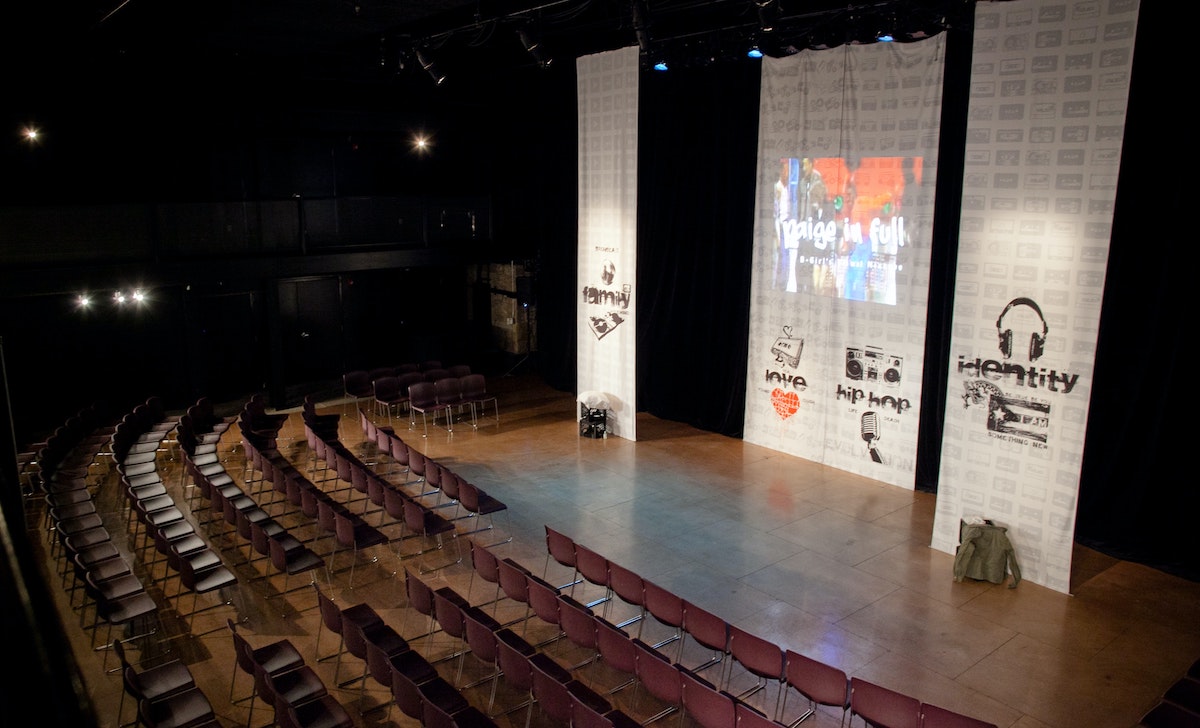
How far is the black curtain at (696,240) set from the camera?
1320cm

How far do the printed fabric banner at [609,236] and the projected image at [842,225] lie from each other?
89.7 inches

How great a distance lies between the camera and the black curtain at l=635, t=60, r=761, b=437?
13203 mm

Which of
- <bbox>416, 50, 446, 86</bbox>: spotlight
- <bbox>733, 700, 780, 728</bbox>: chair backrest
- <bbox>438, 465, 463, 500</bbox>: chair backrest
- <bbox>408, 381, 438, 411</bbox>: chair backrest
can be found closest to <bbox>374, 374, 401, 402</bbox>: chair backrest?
<bbox>408, 381, 438, 411</bbox>: chair backrest

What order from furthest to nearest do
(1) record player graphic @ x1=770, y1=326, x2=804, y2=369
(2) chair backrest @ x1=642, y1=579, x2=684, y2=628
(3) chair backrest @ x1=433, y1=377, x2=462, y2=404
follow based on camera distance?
(3) chair backrest @ x1=433, y1=377, x2=462, y2=404 → (1) record player graphic @ x1=770, y1=326, x2=804, y2=369 → (2) chair backrest @ x1=642, y1=579, x2=684, y2=628

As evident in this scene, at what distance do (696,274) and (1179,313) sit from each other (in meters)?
6.83

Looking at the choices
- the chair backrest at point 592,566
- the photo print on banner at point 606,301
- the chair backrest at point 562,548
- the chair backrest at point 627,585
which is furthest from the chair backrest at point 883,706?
the photo print on banner at point 606,301

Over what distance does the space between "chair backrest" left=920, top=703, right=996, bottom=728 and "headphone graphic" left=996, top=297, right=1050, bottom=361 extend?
4.37 m

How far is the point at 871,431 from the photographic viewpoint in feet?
38.9

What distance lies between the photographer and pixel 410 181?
1756 centimetres

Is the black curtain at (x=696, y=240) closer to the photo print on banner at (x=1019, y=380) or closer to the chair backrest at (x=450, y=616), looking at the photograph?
the photo print on banner at (x=1019, y=380)

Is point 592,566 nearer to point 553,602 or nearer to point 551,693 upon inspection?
point 553,602

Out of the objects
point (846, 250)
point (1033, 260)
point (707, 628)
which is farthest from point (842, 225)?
point (707, 628)

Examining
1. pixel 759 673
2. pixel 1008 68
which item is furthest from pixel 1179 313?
pixel 759 673

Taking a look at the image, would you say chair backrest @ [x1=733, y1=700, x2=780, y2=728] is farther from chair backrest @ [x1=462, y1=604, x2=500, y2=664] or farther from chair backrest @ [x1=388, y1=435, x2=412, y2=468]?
chair backrest @ [x1=388, y1=435, x2=412, y2=468]
